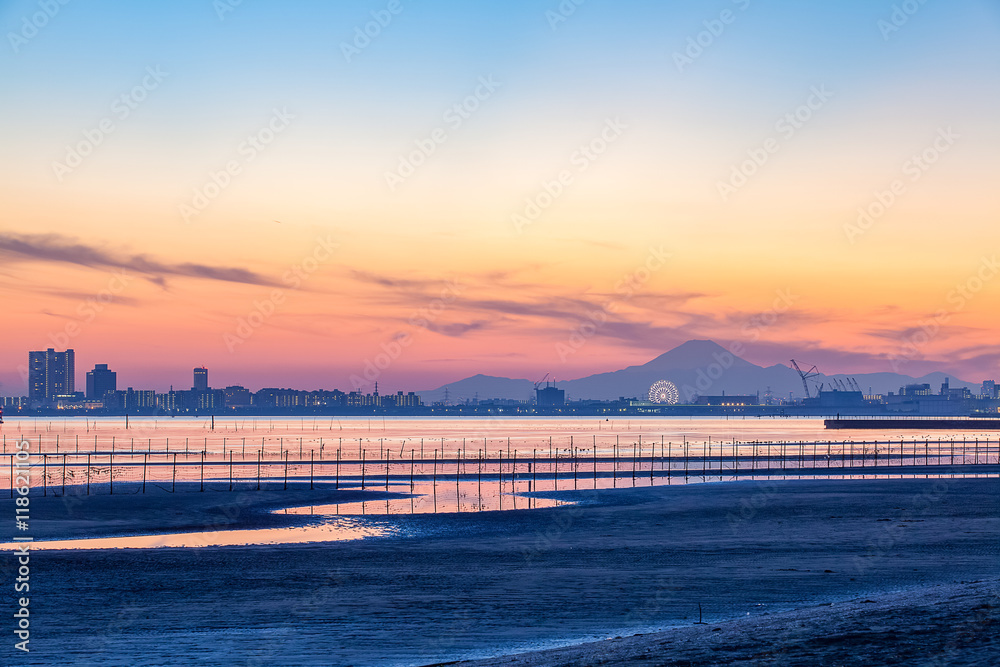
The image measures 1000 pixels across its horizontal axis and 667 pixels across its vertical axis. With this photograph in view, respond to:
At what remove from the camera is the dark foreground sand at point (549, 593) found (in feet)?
54.3

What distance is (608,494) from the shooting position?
213 ft

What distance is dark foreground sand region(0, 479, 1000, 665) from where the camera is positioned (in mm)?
16562

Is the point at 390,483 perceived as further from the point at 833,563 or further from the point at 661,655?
the point at 661,655

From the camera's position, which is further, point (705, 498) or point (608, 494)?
point (608, 494)

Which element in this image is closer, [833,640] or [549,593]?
[833,640]

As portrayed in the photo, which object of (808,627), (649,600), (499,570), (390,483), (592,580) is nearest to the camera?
(808,627)

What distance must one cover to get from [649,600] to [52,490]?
177 feet

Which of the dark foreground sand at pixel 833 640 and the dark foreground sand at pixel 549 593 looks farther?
the dark foreground sand at pixel 549 593

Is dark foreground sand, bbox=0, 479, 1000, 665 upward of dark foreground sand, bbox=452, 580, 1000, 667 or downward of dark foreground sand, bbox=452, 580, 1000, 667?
downward

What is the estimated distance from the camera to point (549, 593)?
24656mm

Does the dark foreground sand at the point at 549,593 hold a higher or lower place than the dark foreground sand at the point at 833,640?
lower

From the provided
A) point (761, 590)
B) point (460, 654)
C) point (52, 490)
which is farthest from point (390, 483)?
point (460, 654)

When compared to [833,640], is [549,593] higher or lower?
lower

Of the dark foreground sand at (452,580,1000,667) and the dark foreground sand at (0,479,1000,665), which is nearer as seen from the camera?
the dark foreground sand at (452,580,1000,667)
